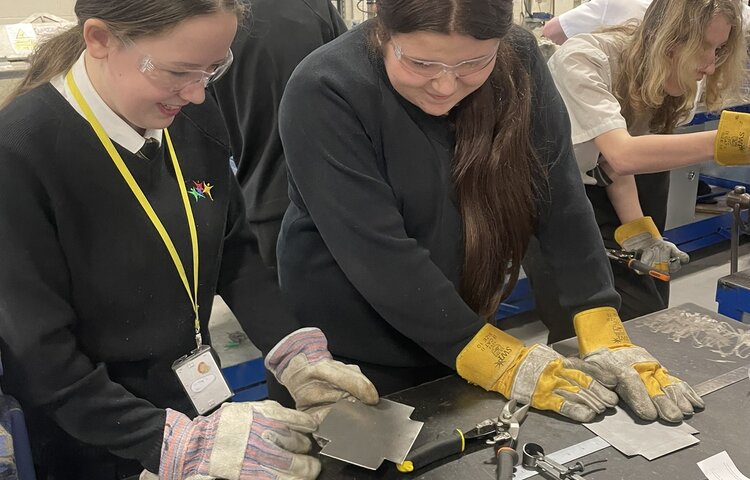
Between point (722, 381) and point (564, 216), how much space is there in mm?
400

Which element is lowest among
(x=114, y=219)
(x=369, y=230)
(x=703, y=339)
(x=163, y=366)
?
(x=703, y=339)

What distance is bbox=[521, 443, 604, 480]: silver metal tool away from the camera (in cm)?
97

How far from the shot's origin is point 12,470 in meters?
0.93

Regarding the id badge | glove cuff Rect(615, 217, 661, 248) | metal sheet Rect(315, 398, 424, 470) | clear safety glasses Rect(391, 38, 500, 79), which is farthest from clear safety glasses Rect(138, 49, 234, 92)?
glove cuff Rect(615, 217, 661, 248)

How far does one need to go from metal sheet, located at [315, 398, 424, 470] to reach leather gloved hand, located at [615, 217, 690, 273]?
102 centimetres

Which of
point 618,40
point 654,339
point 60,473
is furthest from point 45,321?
point 618,40

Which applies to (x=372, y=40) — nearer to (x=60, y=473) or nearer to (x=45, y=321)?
(x=45, y=321)

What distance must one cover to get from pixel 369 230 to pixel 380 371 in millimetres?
338

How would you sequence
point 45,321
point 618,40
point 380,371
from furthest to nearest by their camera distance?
point 618,40 → point 380,371 → point 45,321

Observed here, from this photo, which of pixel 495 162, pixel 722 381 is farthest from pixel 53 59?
pixel 722 381

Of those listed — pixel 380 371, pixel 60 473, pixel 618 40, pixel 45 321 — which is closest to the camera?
pixel 45 321

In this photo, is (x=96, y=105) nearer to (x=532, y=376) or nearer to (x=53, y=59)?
(x=53, y=59)

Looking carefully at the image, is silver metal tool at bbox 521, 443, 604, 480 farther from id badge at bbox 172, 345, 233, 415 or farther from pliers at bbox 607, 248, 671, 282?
pliers at bbox 607, 248, 671, 282

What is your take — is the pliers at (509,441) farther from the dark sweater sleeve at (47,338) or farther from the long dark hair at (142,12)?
the long dark hair at (142,12)
